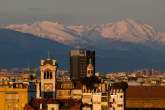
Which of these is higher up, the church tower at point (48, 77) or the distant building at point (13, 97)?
the church tower at point (48, 77)

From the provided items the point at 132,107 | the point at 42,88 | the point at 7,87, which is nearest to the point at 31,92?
the point at 7,87

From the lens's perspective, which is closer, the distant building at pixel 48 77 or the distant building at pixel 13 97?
the distant building at pixel 13 97

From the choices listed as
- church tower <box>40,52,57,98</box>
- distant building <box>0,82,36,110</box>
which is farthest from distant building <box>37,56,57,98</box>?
distant building <box>0,82,36,110</box>

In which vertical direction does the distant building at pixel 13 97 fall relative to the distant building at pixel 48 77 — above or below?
below

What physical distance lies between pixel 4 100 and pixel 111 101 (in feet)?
64.0

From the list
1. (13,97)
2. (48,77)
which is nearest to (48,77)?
(48,77)

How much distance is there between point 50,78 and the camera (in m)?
167

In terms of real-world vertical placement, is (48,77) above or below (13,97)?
above

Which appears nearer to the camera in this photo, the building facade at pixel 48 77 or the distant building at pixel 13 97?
the distant building at pixel 13 97

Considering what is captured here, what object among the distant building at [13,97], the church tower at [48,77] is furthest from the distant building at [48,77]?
the distant building at [13,97]

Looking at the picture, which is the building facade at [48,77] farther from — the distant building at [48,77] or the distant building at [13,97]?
the distant building at [13,97]

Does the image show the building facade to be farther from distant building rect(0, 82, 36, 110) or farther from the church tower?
distant building rect(0, 82, 36, 110)

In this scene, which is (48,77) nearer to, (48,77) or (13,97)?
(48,77)

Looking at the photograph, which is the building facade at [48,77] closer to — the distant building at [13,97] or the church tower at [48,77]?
the church tower at [48,77]
